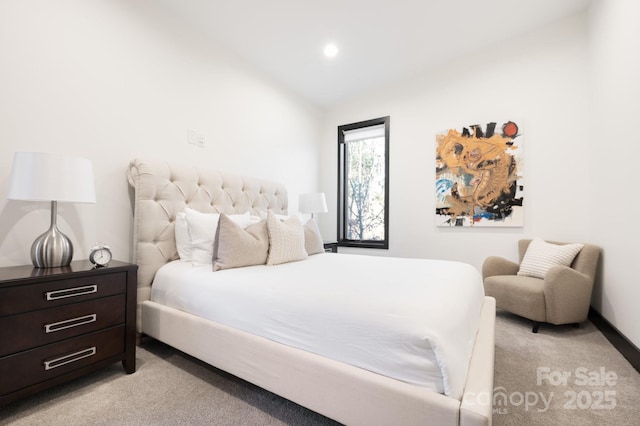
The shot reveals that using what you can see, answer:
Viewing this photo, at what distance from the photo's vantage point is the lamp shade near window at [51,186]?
1386mm

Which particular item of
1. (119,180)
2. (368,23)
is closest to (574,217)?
(368,23)

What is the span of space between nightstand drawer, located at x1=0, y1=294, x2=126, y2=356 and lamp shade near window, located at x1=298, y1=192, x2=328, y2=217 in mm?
2261

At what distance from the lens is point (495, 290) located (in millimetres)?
2512

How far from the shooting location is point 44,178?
55.3 inches

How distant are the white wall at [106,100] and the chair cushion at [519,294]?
2797 millimetres

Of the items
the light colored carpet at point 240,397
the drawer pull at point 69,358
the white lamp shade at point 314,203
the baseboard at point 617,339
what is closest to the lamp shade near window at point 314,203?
the white lamp shade at point 314,203

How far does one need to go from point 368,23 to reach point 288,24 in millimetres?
760

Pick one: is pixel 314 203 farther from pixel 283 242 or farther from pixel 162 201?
pixel 162 201

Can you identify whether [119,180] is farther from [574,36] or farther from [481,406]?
[574,36]

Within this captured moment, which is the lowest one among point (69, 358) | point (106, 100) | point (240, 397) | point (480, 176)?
A: point (240, 397)

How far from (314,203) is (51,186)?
2.49m

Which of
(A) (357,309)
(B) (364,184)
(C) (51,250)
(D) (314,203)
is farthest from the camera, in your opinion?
(B) (364,184)

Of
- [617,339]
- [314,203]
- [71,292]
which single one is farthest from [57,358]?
[617,339]

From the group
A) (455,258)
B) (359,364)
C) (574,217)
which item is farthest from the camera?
(455,258)
